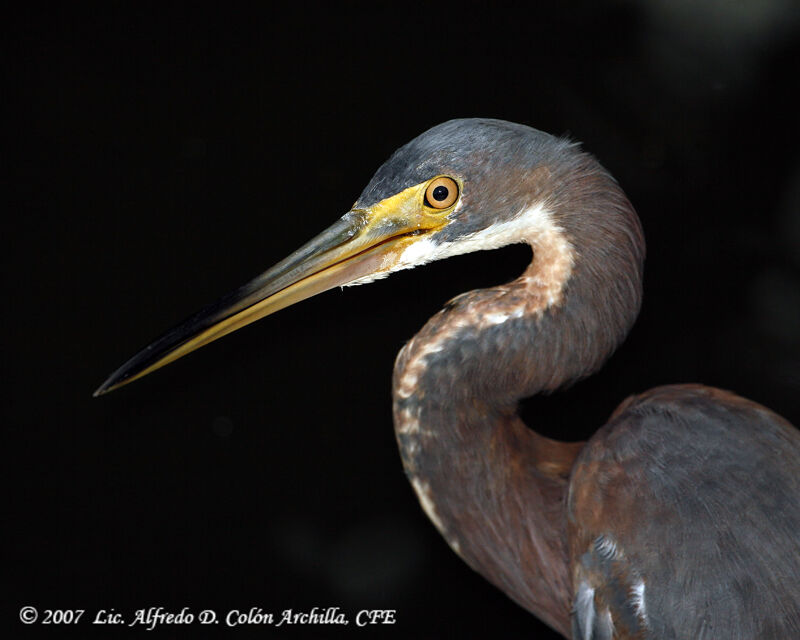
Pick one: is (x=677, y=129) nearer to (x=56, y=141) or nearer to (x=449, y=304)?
(x=449, y=304)

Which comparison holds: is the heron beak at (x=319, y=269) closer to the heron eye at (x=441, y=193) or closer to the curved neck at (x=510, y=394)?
the heron eye at (x=441, y=193)

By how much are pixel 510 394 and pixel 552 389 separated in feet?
0.18

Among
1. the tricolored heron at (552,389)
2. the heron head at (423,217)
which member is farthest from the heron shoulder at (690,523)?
the heron head at (423,217)

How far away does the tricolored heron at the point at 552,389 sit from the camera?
1.08m

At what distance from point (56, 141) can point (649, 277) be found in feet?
3.92

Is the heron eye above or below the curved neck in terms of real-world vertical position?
above

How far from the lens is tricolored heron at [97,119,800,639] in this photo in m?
1.08

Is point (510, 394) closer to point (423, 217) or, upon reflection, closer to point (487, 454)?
point (487, 454)

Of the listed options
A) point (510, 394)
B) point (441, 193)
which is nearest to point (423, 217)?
point (441, 193)

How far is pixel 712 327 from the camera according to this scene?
Answer: 6.05ft

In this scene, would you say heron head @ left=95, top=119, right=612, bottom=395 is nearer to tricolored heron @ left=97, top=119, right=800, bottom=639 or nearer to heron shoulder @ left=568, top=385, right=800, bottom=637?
tricolored heron @ left=97, top=119, right=800, bottom=639

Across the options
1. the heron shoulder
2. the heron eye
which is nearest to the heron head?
the heron eye

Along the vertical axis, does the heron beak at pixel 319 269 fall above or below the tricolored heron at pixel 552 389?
above

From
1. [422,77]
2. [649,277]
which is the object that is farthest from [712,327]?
[422,77]
